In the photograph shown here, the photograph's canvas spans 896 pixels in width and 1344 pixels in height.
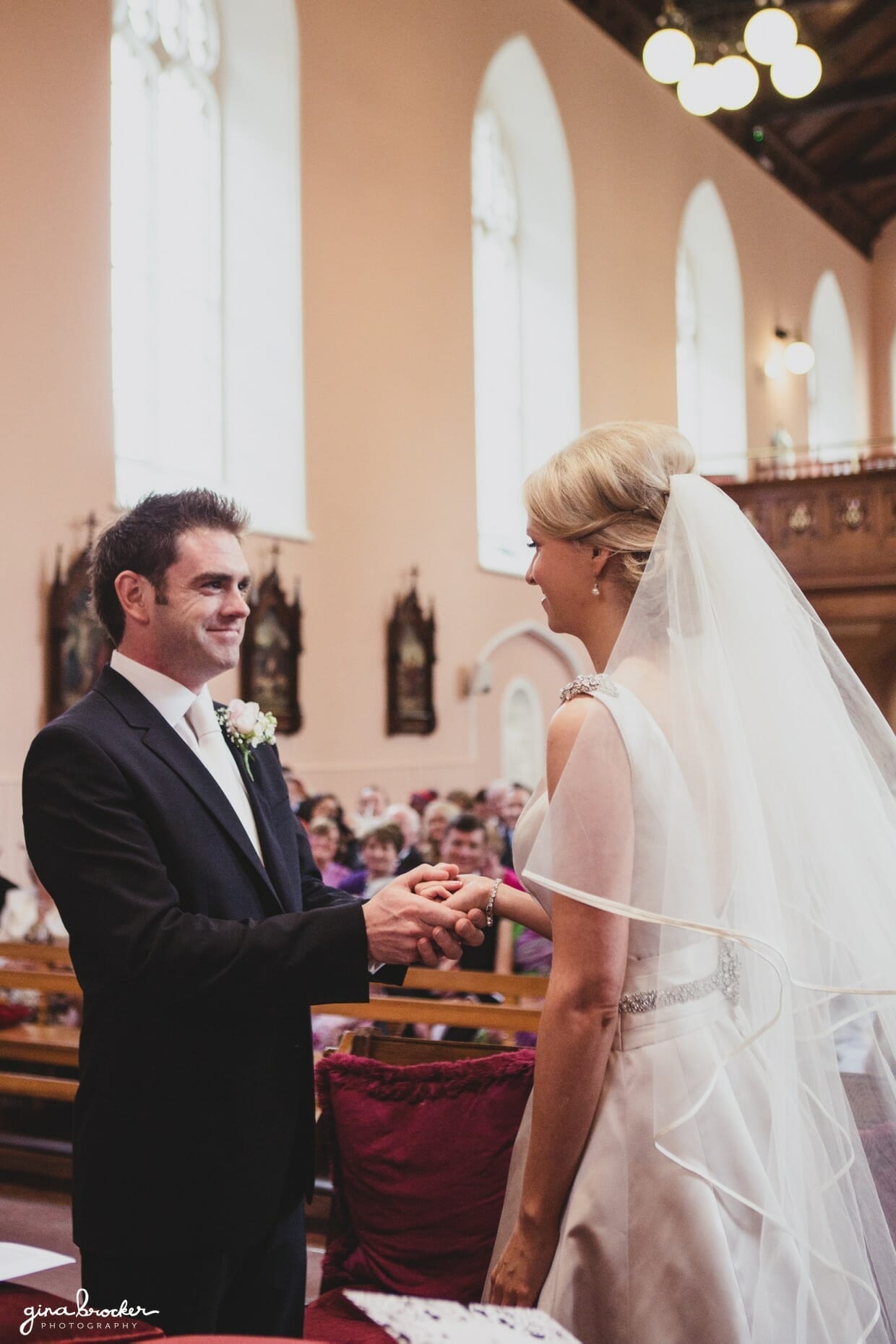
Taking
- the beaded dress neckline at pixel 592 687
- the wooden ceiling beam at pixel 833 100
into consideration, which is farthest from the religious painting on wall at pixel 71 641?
the wooden ceiling beam at pixel 833 100

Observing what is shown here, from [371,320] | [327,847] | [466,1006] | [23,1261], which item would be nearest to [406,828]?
[327,847]

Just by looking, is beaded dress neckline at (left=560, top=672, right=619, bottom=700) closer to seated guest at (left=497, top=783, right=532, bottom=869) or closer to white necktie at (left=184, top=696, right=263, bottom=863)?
white necktie at (left=184, top=696, right=263, bottom=863)

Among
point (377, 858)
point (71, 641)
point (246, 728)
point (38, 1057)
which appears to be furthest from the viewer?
point (71, 641)

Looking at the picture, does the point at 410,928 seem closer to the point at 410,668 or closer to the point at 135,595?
the point at 135,595

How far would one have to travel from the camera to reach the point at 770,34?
10531 mm

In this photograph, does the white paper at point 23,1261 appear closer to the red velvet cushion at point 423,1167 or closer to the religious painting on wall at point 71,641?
the red velvet cushion at point 423,1167

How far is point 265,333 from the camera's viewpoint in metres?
10.2

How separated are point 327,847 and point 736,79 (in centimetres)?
777

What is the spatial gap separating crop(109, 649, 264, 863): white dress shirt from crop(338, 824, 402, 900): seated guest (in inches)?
161

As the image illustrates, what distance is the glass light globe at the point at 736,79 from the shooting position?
11.1 meters

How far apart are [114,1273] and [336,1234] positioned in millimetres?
569

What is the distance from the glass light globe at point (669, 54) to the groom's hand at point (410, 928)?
10.2 metres

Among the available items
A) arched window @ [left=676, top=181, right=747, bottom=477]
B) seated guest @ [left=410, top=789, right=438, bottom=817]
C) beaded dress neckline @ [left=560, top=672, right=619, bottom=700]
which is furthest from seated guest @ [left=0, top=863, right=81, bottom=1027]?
arched window @ [left=676, top=181, right=747, bottom=477]

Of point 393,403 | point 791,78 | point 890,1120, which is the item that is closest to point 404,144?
point 393,403
